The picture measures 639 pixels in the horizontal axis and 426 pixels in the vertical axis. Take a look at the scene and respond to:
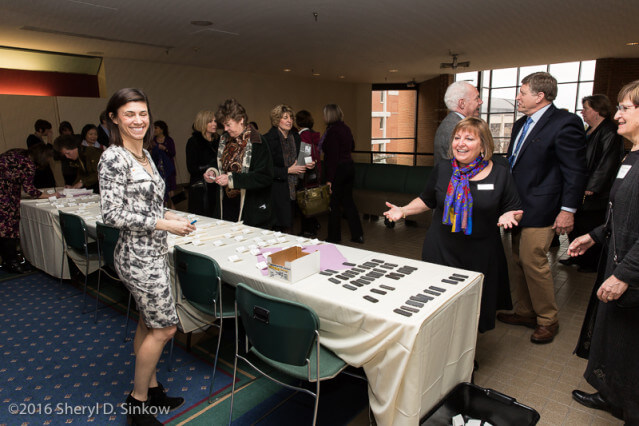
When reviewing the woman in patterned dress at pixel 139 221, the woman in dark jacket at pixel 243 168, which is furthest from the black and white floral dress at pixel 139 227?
the woman in dark jacket at pixel 243 168

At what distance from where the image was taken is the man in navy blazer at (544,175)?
98.3 inches

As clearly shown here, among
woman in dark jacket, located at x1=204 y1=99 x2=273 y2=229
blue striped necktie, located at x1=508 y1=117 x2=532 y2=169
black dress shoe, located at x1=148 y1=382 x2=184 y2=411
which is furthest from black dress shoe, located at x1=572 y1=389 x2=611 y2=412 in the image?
woman in dark jacket, located at x1=204 y1=99 x2=273 y2=229

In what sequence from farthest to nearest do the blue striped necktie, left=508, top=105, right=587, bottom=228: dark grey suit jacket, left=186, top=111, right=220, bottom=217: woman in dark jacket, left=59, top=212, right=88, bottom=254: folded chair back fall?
left=186, top=111, right=220, bottom=217: woman in dark jacket, left=59, top=212, right=88, bottom=254: folded chair back, the blue striped necktie, left=508, top=105, right=587, bottom=228: dark grey suit jacket

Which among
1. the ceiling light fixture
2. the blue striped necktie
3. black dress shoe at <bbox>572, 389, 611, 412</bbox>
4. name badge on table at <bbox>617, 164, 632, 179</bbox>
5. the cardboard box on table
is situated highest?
the ceiling light fixture

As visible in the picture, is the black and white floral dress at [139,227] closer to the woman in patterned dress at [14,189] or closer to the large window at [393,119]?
the woman in patterned dress at [14,189]

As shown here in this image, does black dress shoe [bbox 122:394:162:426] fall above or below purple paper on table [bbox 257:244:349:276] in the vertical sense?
below

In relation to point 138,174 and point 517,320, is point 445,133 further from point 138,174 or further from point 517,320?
point 138,174

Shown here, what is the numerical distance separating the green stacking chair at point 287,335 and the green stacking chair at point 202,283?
0.37 m

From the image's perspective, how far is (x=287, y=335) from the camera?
→ 1.64 meters

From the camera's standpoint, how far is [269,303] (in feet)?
5.41

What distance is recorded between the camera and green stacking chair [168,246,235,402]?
84.0 inches

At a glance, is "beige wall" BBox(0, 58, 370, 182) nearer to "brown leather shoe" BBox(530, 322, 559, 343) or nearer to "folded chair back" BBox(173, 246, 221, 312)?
"folded chair back" BBox(173, 246, 221, 312)

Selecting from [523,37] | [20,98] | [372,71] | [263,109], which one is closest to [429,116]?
[372,71]

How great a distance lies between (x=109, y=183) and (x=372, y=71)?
10.4m
